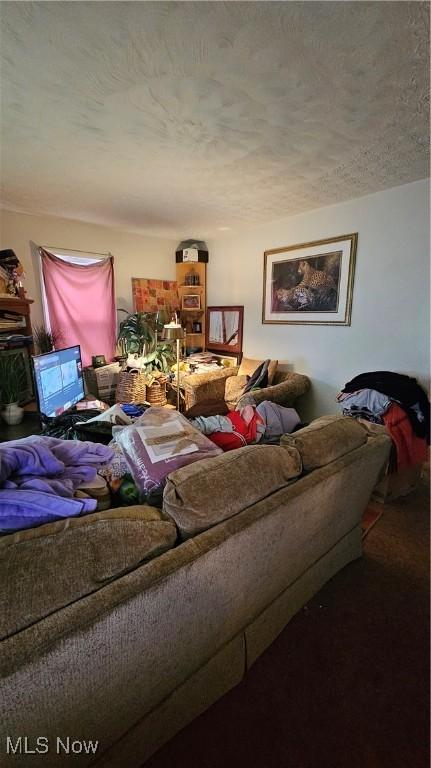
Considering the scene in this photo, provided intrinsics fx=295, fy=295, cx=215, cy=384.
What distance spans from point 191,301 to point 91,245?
1.41m

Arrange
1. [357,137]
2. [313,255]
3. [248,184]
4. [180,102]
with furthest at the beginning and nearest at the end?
[313,255] → [248,184] → [357,137] → [180,102]

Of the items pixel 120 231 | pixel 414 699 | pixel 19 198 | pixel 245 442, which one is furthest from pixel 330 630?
pixel 120 231

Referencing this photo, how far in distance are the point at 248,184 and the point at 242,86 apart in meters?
1.05

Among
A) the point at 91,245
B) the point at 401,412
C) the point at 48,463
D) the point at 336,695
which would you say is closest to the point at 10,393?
the point at 48,463

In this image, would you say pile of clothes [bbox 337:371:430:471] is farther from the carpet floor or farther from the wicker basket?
the wicker basket

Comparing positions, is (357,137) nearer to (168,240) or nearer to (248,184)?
(248,184)

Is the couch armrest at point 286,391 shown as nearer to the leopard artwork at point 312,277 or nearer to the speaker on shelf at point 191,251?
the leopard artwork at point 312,277

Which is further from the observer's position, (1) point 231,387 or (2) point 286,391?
(1) point 231,387

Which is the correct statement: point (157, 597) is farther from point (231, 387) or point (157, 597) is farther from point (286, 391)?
point (231, 387)

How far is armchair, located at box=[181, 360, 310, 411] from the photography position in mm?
2717

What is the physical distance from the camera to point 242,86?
1.24m

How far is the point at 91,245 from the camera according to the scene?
11.0ft

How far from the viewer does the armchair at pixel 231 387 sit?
2.72m

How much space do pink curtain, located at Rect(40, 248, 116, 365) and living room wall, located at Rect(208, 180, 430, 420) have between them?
68.5 inches
